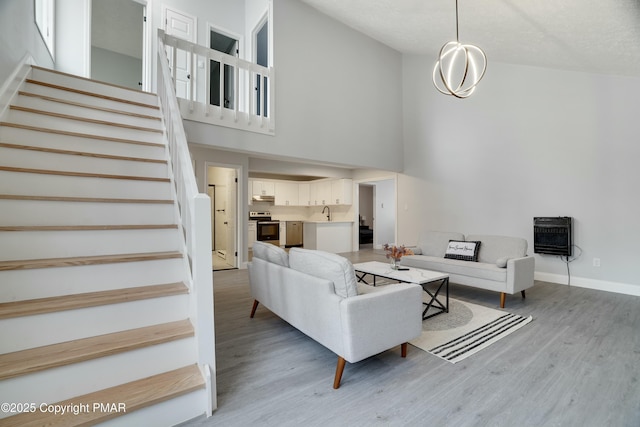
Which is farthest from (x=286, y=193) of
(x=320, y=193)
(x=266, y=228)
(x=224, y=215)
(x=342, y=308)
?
(x=342, y=308)

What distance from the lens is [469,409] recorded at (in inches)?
65.1

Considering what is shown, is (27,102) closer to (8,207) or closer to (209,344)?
(8,207)

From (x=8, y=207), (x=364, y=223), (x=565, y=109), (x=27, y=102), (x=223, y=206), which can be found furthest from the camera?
(x=364, y=223)

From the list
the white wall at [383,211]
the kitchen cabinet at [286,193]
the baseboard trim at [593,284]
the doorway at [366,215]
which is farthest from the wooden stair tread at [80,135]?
the doorway at [366,215]

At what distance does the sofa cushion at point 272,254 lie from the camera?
2.63 metres

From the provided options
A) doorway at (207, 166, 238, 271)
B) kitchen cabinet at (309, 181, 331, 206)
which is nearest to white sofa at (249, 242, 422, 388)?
doorway at (207, 166, 238, 271)

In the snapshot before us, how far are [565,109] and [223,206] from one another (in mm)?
6866

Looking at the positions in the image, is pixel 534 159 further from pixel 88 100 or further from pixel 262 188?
pixel 88 100

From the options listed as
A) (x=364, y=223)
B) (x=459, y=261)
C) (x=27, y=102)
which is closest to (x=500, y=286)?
(x=459, y=261)

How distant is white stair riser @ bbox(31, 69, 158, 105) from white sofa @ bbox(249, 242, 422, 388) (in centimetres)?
296

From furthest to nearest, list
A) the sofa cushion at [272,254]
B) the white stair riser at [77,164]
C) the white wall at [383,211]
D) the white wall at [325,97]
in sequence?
the white wall at [383,211] < the white wall at [325,97] < the sofa cushion at [272,254] < the white stair riser at [77,164]

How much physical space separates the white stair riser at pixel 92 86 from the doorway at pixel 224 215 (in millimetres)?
2087

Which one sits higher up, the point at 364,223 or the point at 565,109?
the point at 565,109

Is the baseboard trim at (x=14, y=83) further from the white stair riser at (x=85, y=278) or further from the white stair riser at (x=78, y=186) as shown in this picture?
the white stair riser at (x=85, y=278)
